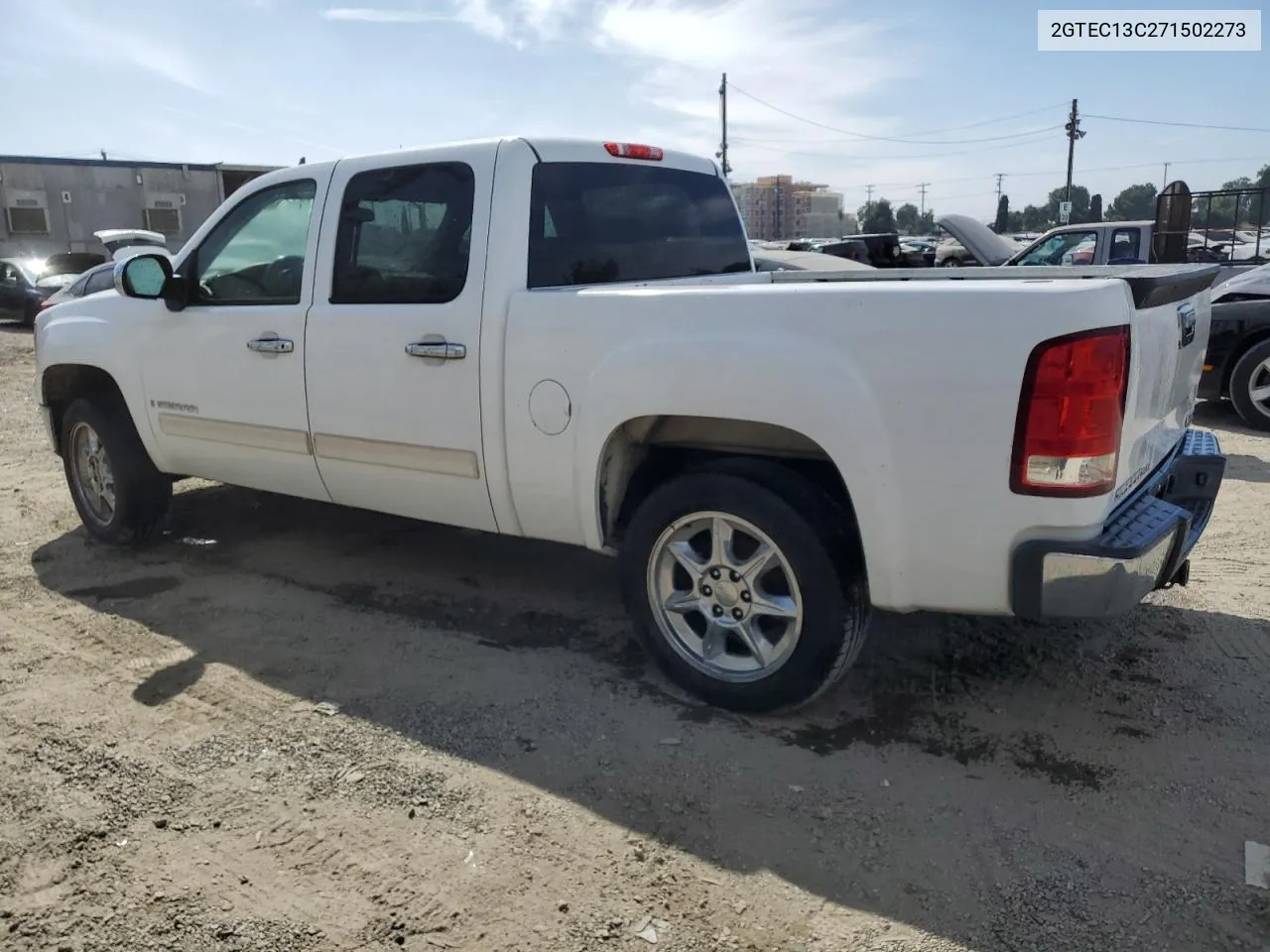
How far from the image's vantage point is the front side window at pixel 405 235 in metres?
3.93

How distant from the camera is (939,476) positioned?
286 centimetres

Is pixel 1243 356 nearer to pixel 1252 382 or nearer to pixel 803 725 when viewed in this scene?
pixel 1252 382

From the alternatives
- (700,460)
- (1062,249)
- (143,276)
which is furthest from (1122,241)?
(143,276)

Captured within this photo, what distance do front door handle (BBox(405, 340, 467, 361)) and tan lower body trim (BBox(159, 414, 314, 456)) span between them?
0.86 metres

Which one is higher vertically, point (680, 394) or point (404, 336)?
point (404, 336)

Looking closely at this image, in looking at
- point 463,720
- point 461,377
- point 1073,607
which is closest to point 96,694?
point 463,720

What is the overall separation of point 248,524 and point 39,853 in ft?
11.1

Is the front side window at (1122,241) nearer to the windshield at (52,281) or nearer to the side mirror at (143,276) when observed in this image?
the side mirror at (143,276)

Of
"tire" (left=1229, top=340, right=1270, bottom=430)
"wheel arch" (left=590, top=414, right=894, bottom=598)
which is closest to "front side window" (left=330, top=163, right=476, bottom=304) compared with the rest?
"wheel arch" (left=590, top=414, right=894, bottom=598)

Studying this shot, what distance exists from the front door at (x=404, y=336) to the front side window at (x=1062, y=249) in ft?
35.6

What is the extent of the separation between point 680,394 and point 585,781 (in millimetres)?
1264

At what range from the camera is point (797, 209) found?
103750 millimetres

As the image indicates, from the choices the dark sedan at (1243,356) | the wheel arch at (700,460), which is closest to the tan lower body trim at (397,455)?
the wheel arch at (700,460)

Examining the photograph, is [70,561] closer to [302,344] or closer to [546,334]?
[302,344]
